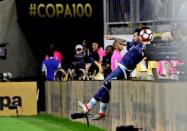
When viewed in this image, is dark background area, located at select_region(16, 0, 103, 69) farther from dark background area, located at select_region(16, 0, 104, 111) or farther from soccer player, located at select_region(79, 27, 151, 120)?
soccer player, located at select_region(79, 27, 151, 120)

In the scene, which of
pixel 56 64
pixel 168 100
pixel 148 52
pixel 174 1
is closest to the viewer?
pixel 168 100

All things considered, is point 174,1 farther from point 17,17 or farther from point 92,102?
point 17,17

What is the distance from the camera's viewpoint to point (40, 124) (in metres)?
22.6

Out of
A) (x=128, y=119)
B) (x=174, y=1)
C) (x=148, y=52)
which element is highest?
(x=174, y=1)

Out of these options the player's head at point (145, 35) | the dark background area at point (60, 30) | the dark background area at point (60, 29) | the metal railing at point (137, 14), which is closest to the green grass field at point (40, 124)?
the player's head at point (145, 35)

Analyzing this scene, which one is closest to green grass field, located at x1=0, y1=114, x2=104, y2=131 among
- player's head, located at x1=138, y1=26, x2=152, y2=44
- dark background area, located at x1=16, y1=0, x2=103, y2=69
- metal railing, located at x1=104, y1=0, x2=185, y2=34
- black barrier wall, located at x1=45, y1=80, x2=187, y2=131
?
black barrier wall, located at x1=45, y1=80, x2=187, y2=131

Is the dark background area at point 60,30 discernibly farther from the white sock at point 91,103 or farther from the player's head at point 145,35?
the player's head at point 145,35

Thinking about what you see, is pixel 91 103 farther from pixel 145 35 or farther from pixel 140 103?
pixel 140 103

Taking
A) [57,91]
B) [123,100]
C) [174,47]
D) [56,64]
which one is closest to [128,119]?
[123,100]

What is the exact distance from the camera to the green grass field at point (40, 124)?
20.9 meters

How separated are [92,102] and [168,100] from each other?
687 cm

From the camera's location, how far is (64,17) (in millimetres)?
33156

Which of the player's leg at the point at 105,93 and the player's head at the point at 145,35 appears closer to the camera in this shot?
the player's head at the point at 145,35

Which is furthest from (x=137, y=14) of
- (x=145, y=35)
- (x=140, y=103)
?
(x=140, y=103)
